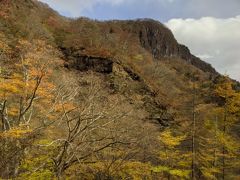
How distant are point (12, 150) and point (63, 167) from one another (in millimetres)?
2320

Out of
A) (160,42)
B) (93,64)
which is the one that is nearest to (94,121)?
(93,64)

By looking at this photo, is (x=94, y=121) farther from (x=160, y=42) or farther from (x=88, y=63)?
(x=160, y=42)

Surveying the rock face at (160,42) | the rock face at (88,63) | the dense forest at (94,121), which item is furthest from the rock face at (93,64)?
the rock face at (160,42)

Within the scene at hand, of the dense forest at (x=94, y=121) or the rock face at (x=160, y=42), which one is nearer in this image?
the dense forest at (x=94, y=121)

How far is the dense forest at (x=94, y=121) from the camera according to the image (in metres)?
17.8

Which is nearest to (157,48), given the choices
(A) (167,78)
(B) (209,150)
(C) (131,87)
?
(A) (167,78)

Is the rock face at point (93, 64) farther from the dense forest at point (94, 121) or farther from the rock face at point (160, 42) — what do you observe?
the rock face at point (160, 42)

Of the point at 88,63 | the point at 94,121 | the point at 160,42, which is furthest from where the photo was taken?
the point at 160,42

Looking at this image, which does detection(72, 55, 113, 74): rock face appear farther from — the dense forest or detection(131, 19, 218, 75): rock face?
detection(131, 19, 218, 75): rock face

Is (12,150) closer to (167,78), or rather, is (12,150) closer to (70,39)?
(70,39)

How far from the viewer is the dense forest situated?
701 inches

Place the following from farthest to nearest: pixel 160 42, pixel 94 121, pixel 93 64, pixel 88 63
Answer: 1. pixel 160 42
2. pixel 88 63
3. pixel 93 64
4. pixel 94 121

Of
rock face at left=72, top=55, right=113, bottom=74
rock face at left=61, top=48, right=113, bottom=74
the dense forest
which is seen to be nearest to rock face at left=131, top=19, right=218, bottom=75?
the dense forest

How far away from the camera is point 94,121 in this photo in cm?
1970
